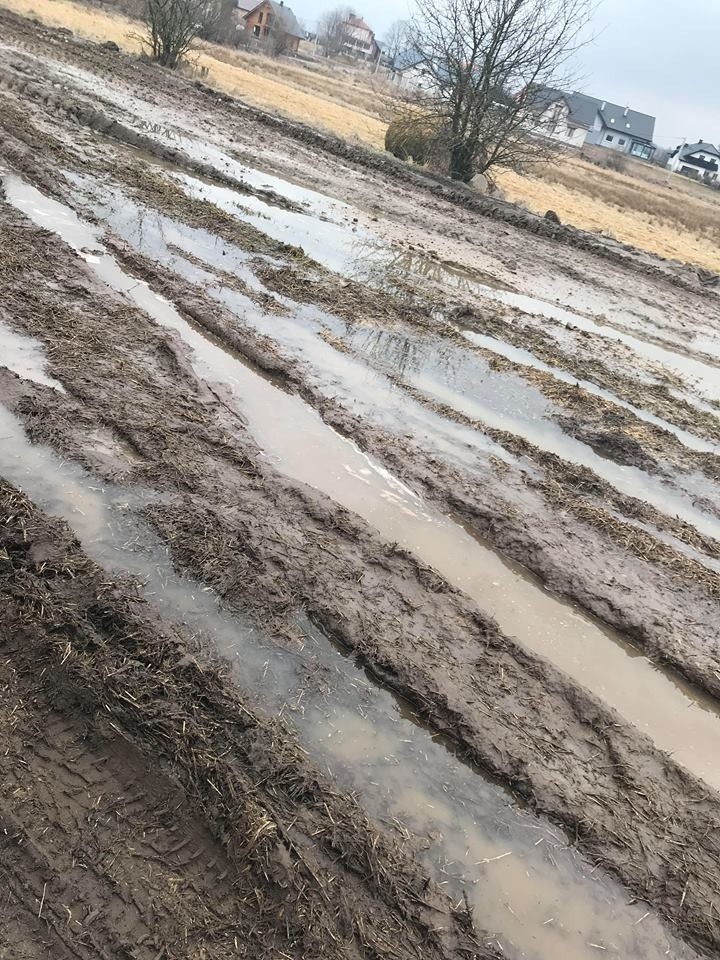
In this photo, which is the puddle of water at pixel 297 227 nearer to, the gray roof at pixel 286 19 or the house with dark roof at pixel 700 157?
the gray roof at pixel 286 19

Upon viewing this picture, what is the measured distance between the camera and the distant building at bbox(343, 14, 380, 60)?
128 m

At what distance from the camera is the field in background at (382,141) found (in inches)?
1031

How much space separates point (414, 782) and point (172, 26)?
33.1 m

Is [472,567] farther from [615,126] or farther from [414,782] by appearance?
[615,126]

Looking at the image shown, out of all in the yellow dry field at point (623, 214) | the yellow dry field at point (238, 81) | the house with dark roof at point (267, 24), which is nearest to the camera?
the yellow dry field at point (623, 214)

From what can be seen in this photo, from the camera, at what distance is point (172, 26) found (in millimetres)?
27609

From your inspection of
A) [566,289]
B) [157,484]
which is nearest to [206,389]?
[157,484]

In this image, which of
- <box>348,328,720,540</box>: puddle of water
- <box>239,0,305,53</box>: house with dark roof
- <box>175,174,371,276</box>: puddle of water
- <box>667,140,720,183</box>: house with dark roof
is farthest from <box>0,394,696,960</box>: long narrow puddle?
<box>667,140,720,183</box>: house with dark roof

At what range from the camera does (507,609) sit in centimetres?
492

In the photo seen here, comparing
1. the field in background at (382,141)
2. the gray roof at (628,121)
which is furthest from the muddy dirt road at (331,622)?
the gray roof at (628,121)

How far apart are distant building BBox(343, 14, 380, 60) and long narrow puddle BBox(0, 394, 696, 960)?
147416mm

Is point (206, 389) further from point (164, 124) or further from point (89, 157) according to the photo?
point (164, 124)

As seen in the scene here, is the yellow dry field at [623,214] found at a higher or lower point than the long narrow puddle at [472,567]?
higher

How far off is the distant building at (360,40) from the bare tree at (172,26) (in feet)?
382
